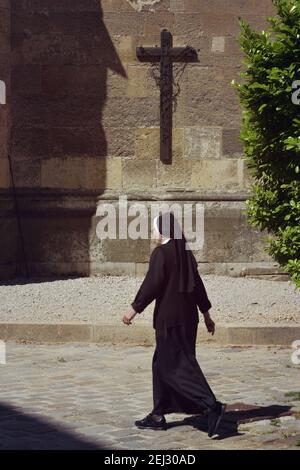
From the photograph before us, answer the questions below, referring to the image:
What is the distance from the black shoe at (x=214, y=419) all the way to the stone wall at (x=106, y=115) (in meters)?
8.61

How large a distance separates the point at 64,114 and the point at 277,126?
7.63 meters

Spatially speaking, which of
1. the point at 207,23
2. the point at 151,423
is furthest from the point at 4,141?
the point at 151,423

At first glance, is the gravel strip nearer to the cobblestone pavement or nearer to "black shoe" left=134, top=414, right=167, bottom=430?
the cobblestone pavement

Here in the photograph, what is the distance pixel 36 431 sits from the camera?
869cm

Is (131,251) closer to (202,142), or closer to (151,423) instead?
(202,142)

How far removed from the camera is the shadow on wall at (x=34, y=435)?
8133 millimetres

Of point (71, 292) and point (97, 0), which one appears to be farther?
point (97, 0)

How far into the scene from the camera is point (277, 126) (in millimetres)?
10234

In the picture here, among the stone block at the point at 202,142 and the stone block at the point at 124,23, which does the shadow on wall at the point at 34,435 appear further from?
the stone block at the point at 124,23

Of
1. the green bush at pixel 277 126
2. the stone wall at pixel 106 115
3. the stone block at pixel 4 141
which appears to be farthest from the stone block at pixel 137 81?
the green bush at pixel 277 126

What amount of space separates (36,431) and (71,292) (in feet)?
23.2

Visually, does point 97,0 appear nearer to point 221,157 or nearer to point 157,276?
point 221,157
